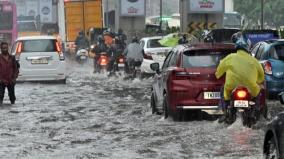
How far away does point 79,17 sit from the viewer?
46594 mm

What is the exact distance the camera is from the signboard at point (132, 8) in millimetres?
46625

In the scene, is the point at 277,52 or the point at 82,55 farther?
the point at 82,55

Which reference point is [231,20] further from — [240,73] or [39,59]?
[240,73]

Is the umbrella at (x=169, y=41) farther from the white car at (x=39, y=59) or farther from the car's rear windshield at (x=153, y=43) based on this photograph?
the white car at (x=39, y=59)

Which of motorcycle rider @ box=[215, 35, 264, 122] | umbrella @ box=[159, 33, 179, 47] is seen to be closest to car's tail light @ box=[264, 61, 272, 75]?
motorcycle rider @ box=[215, 35, 264, 122]

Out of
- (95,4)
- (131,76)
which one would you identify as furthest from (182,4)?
(131,76)

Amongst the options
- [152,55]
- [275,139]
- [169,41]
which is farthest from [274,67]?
[169,41]

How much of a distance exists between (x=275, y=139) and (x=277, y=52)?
28.9ft

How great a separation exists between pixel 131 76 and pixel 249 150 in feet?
55.0

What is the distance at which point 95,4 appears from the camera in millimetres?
46094

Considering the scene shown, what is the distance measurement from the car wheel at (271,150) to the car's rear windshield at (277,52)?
8.15m

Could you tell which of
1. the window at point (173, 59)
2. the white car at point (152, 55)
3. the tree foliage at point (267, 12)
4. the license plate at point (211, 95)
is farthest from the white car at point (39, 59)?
the tree foliage at point (267, 12)

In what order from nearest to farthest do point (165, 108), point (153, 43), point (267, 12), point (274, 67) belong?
point (165, 108), point (274, 67), point (153, 43), point (267, 12)

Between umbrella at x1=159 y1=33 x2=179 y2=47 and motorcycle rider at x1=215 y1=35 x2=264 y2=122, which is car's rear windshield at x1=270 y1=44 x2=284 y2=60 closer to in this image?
motorcycle rider at x1=215 y1=35 x2=264 y2=122
